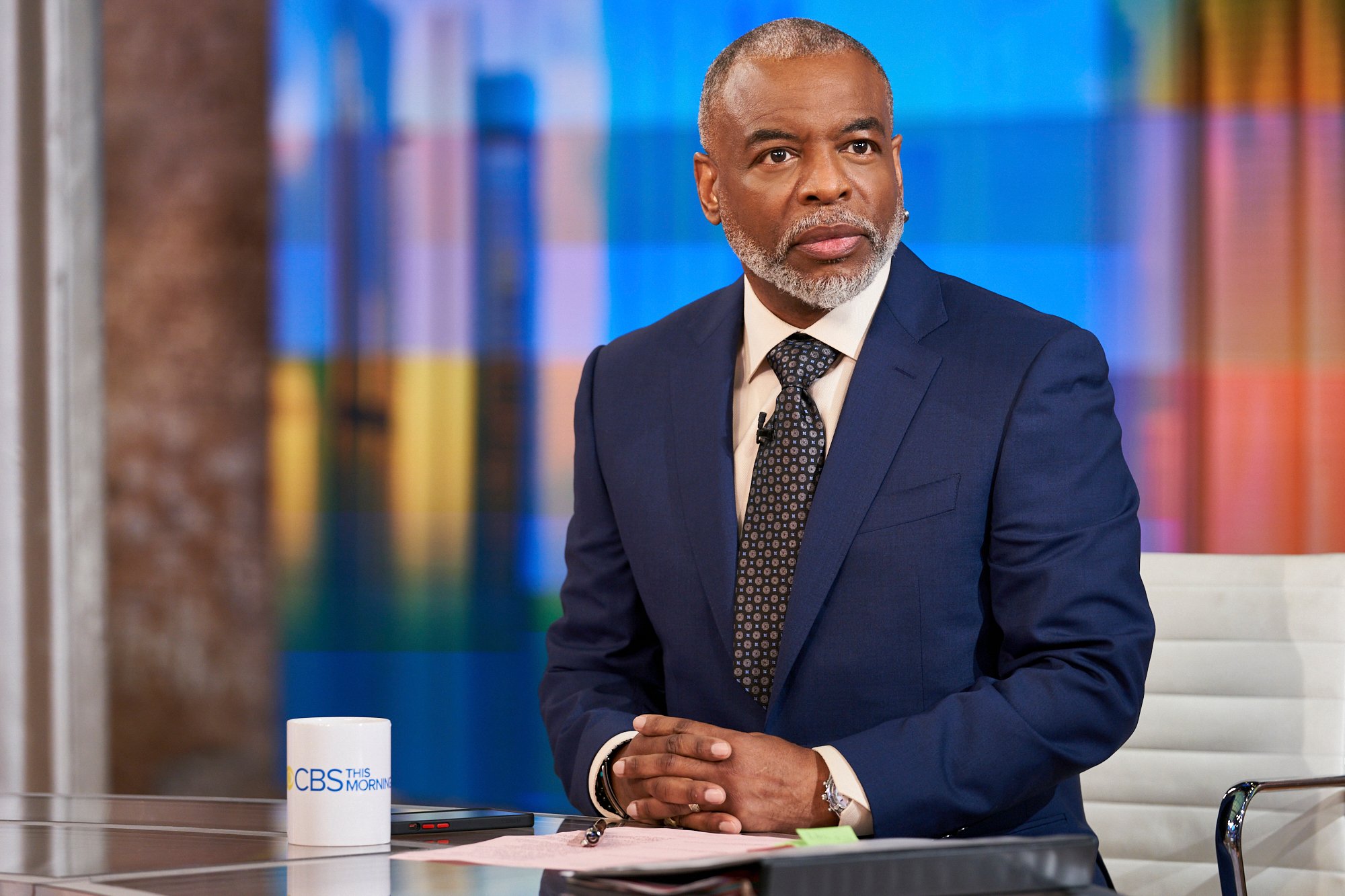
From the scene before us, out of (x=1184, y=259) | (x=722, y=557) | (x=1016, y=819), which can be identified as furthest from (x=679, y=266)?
(x=1016, y=819)

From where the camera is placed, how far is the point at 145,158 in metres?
3.75

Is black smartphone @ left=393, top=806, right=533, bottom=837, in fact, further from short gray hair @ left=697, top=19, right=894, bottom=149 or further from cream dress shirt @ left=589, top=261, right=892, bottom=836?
short gray hair @ left=697, top=19, right=894, bottom=149

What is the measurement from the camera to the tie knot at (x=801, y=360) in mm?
1715

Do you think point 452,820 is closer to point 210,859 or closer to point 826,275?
point 210,859

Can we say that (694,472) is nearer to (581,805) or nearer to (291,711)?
(581,805)

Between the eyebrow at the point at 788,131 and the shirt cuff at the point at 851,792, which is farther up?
the eyebrow at the point at 788,131

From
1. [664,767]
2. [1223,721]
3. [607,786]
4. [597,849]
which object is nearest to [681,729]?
[664,767]

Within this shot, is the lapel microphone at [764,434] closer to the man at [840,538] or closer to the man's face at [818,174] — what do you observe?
the man at [840,538]

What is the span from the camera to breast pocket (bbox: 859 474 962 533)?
1.58m

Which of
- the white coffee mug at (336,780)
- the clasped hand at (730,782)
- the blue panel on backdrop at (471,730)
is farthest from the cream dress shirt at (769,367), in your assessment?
the blue panel on backdrop at (471,730)

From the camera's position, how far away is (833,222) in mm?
1673

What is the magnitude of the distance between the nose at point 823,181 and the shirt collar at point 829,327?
0.13 meters

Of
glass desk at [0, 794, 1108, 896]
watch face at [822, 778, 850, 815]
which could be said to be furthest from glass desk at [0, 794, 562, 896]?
watch face at [822, 778, 850, 815]

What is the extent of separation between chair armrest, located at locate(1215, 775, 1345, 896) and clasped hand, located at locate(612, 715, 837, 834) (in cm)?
62
